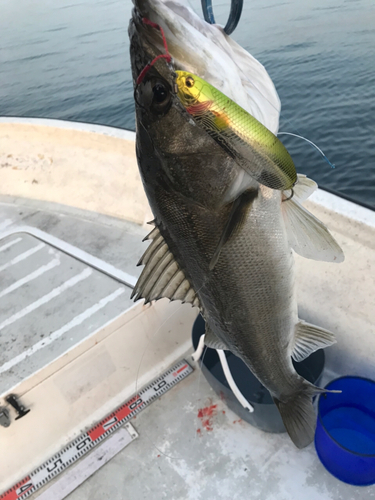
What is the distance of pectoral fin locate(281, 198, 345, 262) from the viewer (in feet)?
3.95

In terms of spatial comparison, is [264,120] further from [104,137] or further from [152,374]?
[104,137]

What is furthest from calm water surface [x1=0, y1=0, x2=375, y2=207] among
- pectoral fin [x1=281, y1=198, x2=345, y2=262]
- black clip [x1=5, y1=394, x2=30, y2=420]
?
black clip [x1=5, y1=394, x2=30, y2=420]

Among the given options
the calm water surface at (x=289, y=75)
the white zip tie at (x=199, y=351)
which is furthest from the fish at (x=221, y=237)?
the calm water surface at (x=289, y=75)

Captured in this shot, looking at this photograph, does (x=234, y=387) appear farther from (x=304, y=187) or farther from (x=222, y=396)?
(x=304, y=187)

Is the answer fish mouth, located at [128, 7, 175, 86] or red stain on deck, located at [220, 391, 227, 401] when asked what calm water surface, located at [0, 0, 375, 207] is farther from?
red stain on deck, located at [220, 391, 227, 401]

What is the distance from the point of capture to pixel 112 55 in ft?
52.3

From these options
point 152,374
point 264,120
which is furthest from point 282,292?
point 152,374

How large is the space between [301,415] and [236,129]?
133 cm

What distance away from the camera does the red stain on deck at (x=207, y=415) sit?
8.17 ft

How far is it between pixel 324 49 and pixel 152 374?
12.0m

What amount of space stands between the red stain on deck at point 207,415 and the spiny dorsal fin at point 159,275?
146 cm

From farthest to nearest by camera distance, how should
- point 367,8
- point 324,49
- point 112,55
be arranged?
point 112,55
point 367,8
point 324,49

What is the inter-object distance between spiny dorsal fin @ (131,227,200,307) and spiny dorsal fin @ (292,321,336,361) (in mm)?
527

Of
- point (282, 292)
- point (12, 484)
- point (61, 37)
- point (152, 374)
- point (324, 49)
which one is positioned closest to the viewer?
point (282, 292)
